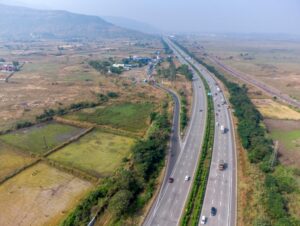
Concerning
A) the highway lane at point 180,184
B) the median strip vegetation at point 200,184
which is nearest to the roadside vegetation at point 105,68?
the highway lane at point 180,184

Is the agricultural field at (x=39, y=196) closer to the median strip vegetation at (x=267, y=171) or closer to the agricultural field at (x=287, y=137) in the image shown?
the median strip vegetation at (x=267, y=171)

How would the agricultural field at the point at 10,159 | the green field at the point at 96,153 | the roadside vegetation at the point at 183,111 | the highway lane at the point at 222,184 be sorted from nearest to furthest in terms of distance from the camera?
the highway lane at the point at 222,184
the agricultural field at the point at 10,159
the green field at the point at 96,153
the roadside vegetation at the point at 183,111

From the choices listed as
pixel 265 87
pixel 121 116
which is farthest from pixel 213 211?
pixel 265 87

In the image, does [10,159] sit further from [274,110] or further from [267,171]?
[274,110]

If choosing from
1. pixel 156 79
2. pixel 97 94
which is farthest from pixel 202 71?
pixel 97 94

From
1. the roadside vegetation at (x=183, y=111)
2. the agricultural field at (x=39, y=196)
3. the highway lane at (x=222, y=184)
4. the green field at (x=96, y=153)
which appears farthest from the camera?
the roadside vegetation at (x=183, y=111)
